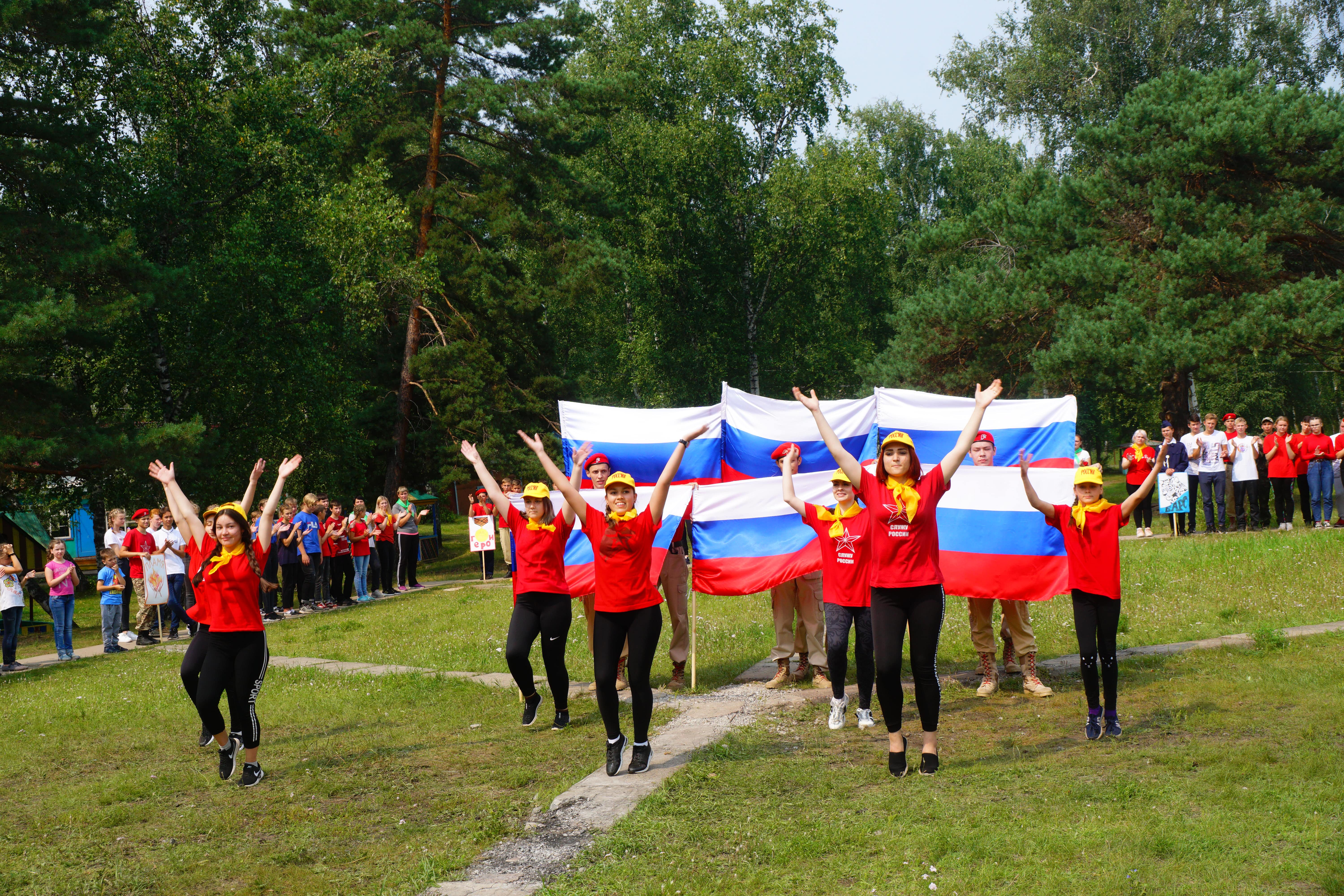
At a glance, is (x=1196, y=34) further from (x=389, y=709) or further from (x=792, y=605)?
(x=389, y=709)

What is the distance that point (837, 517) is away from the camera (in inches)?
342

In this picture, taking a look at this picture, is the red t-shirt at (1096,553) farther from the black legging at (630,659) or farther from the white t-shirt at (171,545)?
the white t-shirt at (171,545)

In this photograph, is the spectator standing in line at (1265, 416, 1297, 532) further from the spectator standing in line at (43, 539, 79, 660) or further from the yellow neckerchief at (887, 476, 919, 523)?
the spectator standing in line at (43, 539, 79, 660)

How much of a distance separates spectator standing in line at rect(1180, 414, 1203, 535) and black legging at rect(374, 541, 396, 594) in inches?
632

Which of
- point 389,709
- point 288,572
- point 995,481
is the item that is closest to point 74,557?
point 288,572

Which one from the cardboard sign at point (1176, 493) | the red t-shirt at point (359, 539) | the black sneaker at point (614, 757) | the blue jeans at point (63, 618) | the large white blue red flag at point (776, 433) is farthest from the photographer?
the red t-shirt at point (359, 539)

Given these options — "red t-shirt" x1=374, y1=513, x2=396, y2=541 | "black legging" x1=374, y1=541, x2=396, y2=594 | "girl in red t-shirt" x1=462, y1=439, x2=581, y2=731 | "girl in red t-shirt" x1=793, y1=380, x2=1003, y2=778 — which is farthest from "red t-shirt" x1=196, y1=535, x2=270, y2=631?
"black legging" x1=374, y1=541, x2=396, y2=594

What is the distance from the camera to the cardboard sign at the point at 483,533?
81.9 ft

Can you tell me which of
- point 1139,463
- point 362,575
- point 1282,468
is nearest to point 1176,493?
point 1282,468

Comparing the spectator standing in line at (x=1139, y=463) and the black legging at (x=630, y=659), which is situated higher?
the spectator standing in line at (x=1139, y=463)

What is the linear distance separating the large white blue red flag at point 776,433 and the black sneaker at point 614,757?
4262 millimetres

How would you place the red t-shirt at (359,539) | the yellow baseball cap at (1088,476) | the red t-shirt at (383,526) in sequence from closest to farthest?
1. the yellow baseball cap at (1088,476)
2. the red t-shirt at (359,539)
3. the red t-shirt at (383,526)

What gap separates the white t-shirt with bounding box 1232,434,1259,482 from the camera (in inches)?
797

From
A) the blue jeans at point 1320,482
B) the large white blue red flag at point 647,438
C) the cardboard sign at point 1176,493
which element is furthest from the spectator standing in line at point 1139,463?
the large white blue red flag at point 647,438
